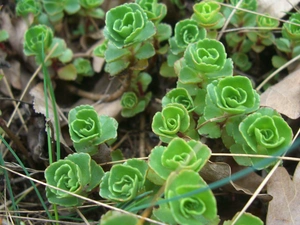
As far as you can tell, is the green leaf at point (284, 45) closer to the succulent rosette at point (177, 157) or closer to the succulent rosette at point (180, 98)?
the succulent rosette at point (180, 98)

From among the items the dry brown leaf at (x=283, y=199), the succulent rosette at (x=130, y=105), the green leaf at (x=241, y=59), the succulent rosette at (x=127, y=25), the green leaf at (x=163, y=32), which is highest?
the succulent rosette at (x=127, y=25)

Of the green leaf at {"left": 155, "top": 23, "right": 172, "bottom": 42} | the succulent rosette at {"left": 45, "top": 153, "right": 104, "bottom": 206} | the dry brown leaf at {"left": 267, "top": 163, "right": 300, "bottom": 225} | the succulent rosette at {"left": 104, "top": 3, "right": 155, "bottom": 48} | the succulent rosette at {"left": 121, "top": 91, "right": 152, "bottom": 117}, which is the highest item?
the succulent rosette at {"left": 104, "top": 3, "right": 155, "bottom": 48}

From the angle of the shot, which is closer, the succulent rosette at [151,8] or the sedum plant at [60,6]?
the succulent rosette at [151,8]

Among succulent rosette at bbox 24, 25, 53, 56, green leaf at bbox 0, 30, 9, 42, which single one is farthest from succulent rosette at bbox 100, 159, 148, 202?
green leaf at bbox 0, 30, 9, 42

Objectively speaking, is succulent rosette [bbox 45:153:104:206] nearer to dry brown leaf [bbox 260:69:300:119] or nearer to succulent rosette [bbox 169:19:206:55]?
succulent rosette [bbox 169:19:206:55]

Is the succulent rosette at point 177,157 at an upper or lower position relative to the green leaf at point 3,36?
lower

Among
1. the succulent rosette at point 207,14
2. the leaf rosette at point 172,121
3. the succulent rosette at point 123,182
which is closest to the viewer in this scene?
the succulent rosette at point 123,182

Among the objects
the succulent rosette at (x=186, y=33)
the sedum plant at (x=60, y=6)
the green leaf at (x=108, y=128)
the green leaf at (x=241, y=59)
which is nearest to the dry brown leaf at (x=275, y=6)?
the green leaf at (x=241, y=59)
